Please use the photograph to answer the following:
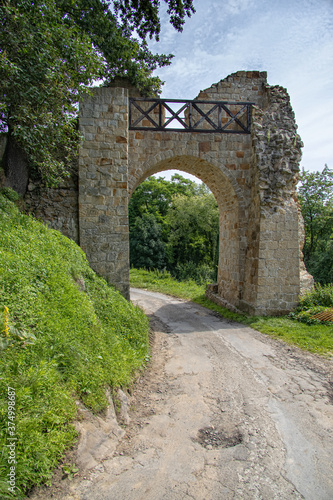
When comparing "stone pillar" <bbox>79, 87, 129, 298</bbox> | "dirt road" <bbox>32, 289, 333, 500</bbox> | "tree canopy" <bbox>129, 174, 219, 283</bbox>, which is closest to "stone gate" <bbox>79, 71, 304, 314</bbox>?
"stone pillar" <bbox>79, 87, 129, 298</bbox>

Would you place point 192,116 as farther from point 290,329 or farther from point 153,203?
point 153,203

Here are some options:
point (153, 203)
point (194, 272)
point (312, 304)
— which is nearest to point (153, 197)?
point (153, 203)

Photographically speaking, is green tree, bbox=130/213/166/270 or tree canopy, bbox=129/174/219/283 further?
green tree, bbox=130/213/166/270

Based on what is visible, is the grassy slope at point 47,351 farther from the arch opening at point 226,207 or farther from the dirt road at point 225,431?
the arch opening at point 226,207

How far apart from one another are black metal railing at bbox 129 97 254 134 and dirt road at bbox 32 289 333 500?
6098 millimetres

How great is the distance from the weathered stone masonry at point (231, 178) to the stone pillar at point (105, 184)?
0.02m

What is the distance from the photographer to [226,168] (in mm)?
8867

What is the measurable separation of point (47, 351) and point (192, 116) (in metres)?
8.51

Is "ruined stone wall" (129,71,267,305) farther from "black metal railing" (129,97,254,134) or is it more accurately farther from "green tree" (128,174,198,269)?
"green tree" (128,174,198,269)

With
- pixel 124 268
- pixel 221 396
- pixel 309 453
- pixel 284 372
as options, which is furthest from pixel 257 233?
pixel 309 453

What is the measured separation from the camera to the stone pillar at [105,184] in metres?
7.42

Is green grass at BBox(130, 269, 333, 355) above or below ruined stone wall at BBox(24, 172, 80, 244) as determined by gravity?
below

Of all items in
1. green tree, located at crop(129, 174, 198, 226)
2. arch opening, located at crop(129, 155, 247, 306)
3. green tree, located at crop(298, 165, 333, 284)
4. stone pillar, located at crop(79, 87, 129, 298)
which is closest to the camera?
stone pillar, located at crop(79, 87, 129, 298)

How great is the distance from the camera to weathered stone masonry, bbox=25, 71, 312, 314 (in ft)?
24.5
